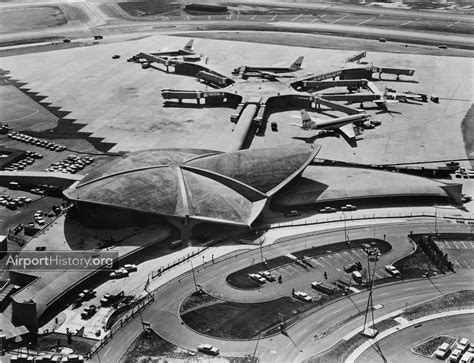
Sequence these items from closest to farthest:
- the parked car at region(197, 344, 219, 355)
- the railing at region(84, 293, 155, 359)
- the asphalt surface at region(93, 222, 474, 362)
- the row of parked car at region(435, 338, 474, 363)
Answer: the row of parked car at region(435, 338, 474, 363) < the parked car at region(197, 344, 219, 355) < the asphalt surface at region(93, 222, 474, 362) < the railing at region(84, 293, 155, 359)

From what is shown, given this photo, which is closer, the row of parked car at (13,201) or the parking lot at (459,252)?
the parking lot at (459,252)

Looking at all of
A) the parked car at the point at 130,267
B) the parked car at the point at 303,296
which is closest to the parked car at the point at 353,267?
the parked car at the point at 303,296

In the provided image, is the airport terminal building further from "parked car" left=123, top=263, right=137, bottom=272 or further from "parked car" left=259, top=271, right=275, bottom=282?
"parked car" left=259, top=271, right=275, bottom=282

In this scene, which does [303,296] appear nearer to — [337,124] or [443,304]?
[443,304]

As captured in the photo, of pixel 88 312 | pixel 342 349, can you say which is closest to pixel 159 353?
pixel 88 312

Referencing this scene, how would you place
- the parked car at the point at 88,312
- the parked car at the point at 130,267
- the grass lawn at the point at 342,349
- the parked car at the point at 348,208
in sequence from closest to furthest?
the grass lawn at the point at 342,349, the parked car at the point at 88,312, the parked car at the point at 130,267, the parked car at the point at 348,208

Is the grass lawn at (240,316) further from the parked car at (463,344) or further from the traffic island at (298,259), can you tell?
the parked car at (463,344)

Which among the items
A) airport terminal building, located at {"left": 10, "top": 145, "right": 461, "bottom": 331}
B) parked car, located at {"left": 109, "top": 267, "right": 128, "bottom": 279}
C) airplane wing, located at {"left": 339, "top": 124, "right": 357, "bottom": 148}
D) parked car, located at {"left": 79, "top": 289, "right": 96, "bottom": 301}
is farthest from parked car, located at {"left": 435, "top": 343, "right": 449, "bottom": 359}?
airplane wing, located at {"left": 339, "top": 124, "right": 357, "bottom": 148}
